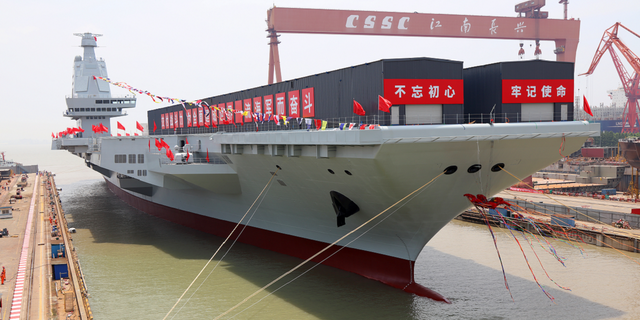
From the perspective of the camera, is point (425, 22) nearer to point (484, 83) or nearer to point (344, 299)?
point (484, 83)

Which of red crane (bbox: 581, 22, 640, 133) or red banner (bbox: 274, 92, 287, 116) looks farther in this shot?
red crane (bbox: 581, 22, 640, 133)

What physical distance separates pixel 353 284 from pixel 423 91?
704 cm

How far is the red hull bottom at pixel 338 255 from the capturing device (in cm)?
1530

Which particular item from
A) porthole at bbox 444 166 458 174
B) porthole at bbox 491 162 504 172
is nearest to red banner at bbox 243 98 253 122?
porthole at bbox 444 166 458 174

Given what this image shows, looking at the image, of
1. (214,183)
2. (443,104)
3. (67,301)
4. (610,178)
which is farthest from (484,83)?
(610,178)

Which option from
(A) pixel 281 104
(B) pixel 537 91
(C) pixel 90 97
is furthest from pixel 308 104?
(C) pixel 90 97

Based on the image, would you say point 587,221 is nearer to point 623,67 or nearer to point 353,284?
point 353,284

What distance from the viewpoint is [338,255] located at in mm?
17422

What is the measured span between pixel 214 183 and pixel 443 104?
36.2ft

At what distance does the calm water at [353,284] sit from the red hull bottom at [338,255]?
0.31 meters

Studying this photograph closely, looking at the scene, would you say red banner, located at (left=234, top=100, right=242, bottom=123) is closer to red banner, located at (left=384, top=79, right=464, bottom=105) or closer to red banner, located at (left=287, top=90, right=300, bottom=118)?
red banner, located at (left=287, top=90, right=300, bottom=118)

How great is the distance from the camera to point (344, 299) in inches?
589

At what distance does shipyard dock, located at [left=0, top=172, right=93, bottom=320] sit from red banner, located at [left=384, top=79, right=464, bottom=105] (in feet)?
34.6

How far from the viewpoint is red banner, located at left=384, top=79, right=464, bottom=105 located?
1291 centimetres
